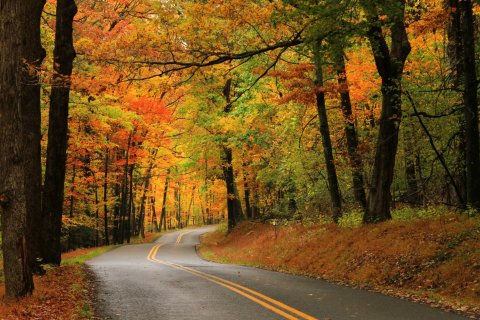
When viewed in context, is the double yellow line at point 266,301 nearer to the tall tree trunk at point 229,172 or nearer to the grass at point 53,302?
the grass at point 53,302

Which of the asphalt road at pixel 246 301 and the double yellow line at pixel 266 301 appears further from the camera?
the asphalt road at pixel 246 301

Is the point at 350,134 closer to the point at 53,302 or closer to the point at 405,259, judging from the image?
the point at 405,259

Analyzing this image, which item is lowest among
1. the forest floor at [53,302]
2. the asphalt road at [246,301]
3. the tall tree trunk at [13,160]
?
the asphalt road at [246,301]

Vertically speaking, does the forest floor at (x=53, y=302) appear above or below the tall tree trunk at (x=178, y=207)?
below

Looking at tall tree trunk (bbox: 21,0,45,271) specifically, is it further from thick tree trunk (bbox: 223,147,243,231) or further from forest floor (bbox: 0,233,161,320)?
thick tree trunk (bbox: 223,147,243,231)

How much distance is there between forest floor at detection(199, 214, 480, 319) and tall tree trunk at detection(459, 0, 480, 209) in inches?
38.4

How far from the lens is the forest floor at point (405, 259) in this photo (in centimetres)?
903

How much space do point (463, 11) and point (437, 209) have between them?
20.6 ft

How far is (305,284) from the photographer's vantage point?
11258mm

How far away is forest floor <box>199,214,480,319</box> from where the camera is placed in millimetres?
9027

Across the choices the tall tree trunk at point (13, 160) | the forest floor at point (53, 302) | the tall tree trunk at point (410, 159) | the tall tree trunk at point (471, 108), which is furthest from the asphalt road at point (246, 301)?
the tall tree trunk at point (410, 159)

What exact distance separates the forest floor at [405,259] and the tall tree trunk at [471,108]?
975mm

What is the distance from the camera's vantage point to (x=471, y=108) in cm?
1173

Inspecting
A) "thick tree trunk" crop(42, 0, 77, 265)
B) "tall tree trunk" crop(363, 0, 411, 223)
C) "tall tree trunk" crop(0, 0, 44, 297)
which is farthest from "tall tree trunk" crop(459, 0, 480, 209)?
"thick tree trunk" crop(42, 0, 77, 265)
